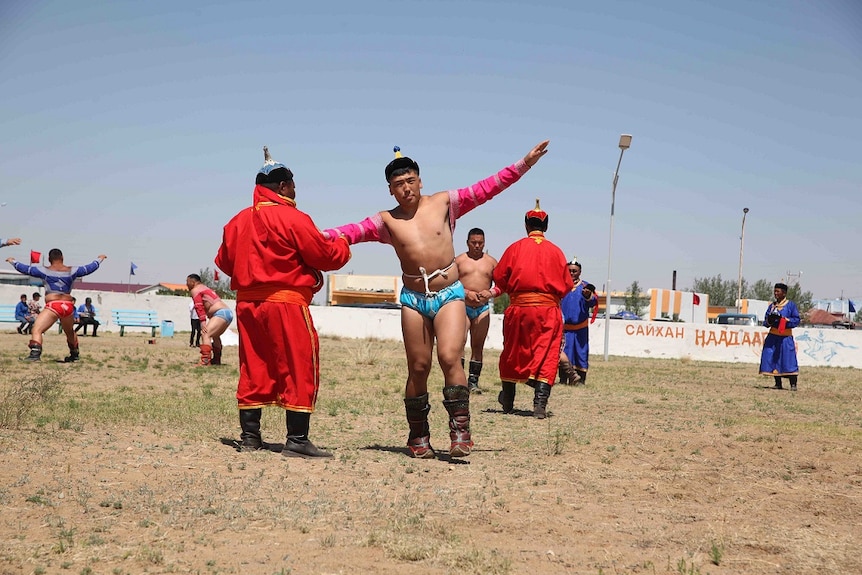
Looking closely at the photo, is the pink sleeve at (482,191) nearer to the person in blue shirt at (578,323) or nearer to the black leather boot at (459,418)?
the black leather boot at (459,418)

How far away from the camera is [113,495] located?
4609 mm

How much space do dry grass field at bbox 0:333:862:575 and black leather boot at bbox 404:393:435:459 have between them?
0.16 meters

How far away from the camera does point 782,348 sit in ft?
55.5

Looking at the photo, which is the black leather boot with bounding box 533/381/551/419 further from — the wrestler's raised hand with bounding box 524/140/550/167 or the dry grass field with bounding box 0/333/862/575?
the wrestler's raised hand with bounding box 524/140/550/167

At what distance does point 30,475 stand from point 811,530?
4170mm

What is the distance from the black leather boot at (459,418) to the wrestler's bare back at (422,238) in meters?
0.79

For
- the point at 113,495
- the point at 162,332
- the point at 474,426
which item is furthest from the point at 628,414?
the point at 162,332

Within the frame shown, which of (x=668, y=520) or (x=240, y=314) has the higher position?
(x=240, y=314)

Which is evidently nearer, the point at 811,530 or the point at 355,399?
the point at 811,530

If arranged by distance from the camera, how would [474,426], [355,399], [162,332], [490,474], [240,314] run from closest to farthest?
[490,474] < [240,314] < [474,426] < [355,399] < [162,332]

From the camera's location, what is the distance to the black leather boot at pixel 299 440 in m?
6.16

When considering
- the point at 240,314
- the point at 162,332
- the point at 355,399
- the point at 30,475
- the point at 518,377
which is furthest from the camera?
the point at 162,332

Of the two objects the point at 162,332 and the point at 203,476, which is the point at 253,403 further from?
the point at 162,332

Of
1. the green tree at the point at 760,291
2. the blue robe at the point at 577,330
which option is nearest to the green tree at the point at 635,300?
the green tree at the point at 760,291
